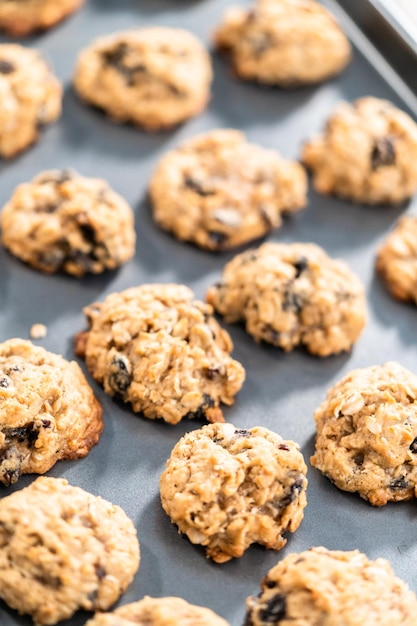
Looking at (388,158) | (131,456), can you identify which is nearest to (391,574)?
(131,456)

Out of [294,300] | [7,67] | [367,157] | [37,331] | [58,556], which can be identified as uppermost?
[367,157]

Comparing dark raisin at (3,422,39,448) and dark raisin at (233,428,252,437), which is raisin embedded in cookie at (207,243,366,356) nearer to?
dark raisin at (233,428,252,437)

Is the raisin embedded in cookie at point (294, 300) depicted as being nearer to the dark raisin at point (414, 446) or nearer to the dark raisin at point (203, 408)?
the dark raisin at point (203, 408)

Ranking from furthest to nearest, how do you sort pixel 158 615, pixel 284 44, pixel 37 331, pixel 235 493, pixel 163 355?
pixel 284 44 → pixel 37 331 → pixel 163 355 → pixel 235 493 → pixel 158 615

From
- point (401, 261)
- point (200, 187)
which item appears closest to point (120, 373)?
point (200, 187)

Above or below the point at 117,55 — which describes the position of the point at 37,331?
below

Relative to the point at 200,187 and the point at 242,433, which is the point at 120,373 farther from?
the point at 200,187
